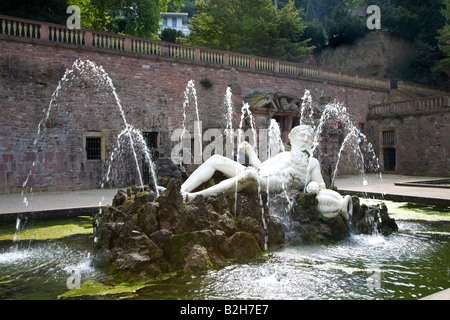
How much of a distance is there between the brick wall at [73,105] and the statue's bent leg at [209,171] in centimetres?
1059

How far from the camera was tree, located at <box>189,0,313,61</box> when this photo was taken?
27859mm

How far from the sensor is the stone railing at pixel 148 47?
14469 millimetres

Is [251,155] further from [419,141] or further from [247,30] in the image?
[247,30]

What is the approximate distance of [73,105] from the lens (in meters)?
15.1

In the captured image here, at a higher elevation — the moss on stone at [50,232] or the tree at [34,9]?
the tree at [34,9]

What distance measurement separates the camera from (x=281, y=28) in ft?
94.5

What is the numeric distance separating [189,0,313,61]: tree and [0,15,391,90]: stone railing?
5568 millimetres

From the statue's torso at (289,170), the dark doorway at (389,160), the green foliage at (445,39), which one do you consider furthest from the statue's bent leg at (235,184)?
the green foliage at (445,39)

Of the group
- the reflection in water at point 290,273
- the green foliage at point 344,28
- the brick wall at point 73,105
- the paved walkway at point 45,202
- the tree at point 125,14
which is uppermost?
the green foliage at point 344,28

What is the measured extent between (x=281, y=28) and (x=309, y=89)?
26.1 ft

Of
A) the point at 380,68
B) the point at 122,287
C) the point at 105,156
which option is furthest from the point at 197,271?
the point at 380,68

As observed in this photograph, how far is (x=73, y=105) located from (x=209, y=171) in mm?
11218

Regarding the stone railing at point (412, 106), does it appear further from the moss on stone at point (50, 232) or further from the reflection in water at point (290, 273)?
the moss on stone at point (50, 232)

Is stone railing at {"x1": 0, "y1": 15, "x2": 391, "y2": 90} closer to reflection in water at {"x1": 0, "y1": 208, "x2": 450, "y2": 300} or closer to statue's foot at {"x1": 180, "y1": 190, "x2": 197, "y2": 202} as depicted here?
reflection in water at {"x1": 0, "y1": 208, "x2": 450, "y2": 300}
